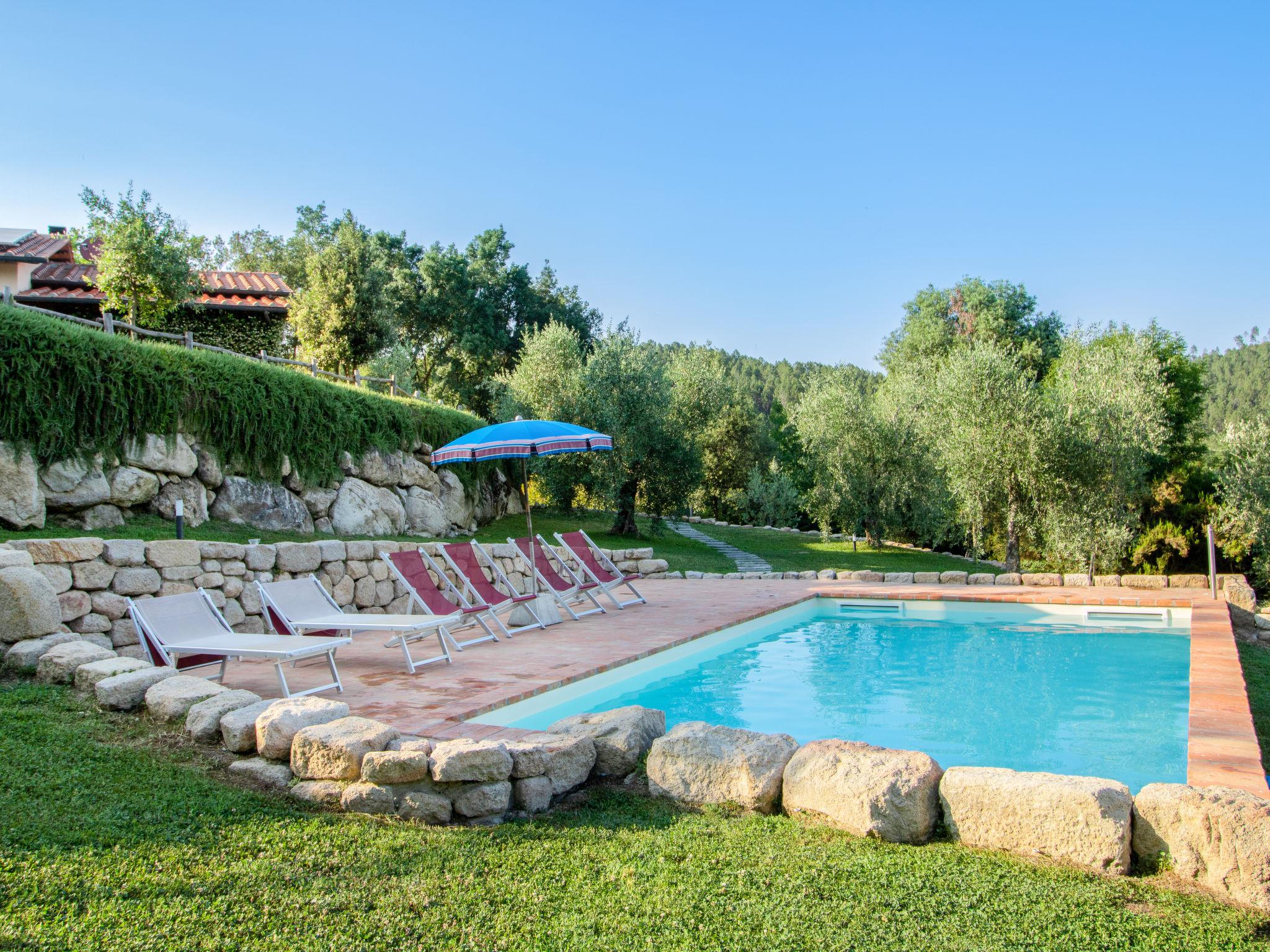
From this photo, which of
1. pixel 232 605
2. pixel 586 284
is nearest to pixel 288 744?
pixel 232 605

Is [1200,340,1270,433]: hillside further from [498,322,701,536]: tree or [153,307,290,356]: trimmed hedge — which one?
[153,307,290,356]: trimmed hedge

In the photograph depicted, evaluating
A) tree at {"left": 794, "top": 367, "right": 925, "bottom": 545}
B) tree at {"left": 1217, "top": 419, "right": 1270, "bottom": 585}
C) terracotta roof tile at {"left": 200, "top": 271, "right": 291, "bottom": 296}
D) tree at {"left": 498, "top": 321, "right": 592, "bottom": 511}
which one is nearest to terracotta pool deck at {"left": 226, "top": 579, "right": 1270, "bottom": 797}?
tree at {"left": 498, "top": 321, "right": 592, "bottom": 511}

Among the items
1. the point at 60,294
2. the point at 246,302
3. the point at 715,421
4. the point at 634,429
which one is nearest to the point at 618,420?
the point at 634,429

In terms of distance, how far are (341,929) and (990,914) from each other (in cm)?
209

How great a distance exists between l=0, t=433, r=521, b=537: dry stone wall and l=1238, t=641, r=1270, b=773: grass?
33.7 feet

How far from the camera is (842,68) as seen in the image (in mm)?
12367

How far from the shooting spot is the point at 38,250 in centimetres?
2241

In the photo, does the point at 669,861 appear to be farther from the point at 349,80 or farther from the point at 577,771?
A: the point at 349,80

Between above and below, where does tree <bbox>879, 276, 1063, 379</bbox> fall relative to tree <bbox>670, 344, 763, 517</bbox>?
above

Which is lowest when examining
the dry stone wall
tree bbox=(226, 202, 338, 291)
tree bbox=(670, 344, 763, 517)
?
the dry stone wall

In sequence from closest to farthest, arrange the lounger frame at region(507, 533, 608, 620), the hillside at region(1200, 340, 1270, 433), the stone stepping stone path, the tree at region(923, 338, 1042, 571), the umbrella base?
the umbrella base → the lounger frame at region(507, 533, 608, 620) → the tree at region(923, 338, 1042, 571) → the stone stepping stone path → the hillside at region(1200, 340, 1270, 433)

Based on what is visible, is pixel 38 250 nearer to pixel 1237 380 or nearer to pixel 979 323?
pixel 979 323

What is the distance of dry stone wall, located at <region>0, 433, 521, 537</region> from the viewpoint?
8.09m

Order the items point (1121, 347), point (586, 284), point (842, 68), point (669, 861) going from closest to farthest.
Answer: point (669, 861), point (842, 68), point (1121, 347), point (586, 284)
